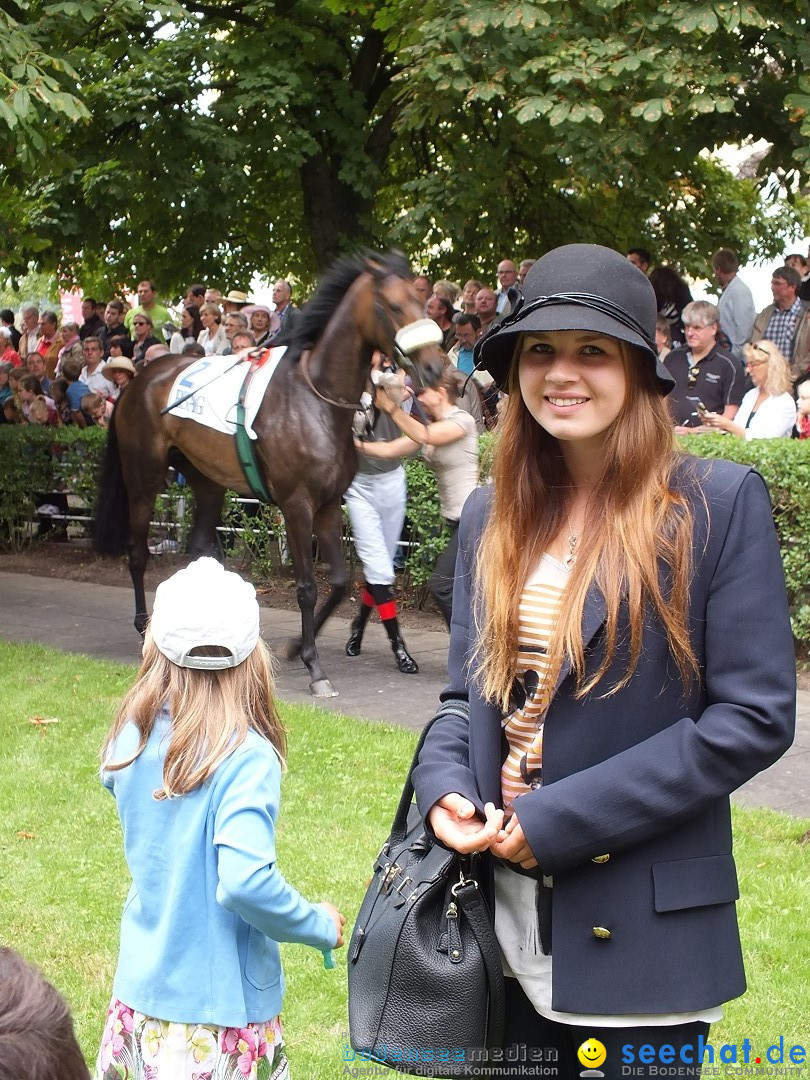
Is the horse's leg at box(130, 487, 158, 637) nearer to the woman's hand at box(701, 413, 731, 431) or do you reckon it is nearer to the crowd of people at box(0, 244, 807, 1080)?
the woman's hand at box(701, 413, 731, 431)

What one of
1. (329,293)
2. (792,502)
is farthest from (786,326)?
(329,293)

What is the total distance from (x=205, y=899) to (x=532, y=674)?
36.4 inches

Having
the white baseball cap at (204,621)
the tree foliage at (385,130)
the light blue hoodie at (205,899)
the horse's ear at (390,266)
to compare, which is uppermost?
the tree foliage at (385,130)

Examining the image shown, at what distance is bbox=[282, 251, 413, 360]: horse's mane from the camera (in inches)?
337

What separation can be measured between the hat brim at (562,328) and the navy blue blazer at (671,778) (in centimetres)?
20

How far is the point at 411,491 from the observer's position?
37.6ft

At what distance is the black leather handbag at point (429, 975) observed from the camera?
6.88ft

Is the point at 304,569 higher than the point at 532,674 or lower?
lower

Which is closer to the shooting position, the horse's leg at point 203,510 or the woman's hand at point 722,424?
the woman's hand at point 722,424

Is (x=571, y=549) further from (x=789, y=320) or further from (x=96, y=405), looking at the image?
(x=96, y=405)

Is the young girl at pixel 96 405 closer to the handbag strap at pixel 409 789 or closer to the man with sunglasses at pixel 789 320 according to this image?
the man with sunglasses at pixel 789 320

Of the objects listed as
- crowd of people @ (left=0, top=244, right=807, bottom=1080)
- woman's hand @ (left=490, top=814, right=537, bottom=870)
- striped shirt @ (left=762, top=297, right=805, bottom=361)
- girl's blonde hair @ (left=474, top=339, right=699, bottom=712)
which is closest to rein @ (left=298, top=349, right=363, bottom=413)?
striped shirt @ (left=762, top=297, right=805, bottom=361)

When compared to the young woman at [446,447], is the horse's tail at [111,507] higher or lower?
lower

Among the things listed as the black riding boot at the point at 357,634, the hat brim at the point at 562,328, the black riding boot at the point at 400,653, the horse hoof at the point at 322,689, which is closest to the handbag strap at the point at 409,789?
the hat brim at the point at 562,328
